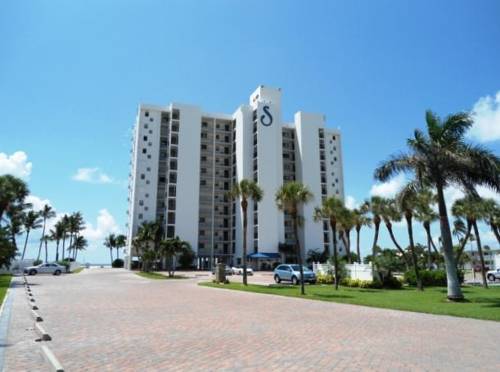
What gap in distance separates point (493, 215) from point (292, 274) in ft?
61.8

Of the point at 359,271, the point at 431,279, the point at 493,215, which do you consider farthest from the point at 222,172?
the point at 493,215

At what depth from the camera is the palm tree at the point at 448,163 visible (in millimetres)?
20127

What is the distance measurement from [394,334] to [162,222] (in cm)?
7486

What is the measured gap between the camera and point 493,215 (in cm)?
3381

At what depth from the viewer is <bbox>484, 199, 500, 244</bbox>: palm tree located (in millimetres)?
33812

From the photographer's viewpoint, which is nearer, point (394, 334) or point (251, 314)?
point (394, 334)

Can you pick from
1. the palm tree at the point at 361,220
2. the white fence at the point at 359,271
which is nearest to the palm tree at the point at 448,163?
the white fence at the point at 359,271

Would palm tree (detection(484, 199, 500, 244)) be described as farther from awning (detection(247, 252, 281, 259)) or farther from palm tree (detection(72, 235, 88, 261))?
palm tree (detection(72, 235, 88, 261))

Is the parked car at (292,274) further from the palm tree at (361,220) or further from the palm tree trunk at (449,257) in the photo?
the palm tree trunk at (449,257)

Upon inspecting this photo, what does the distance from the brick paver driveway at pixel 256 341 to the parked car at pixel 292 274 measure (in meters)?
21.8

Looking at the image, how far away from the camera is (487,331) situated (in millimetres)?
11273

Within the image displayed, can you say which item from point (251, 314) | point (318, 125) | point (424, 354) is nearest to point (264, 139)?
point (318, 125)

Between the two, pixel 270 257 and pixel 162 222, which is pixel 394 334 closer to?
pixel 270 257

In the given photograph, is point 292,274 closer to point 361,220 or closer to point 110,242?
point 361,220
